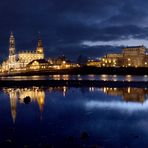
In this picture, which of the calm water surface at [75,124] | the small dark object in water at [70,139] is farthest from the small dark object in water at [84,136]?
the small dark object in water at [70,139]

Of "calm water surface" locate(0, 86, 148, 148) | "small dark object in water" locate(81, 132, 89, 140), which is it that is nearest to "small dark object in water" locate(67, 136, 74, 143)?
"calm water surface" locate(0, 86, 148, 148)

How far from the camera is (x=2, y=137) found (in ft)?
69.3

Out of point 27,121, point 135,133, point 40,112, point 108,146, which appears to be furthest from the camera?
point 40,112

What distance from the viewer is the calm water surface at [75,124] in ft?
65.6

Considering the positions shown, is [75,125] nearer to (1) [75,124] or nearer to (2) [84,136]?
(1) [75,124]

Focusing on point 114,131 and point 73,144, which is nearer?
point 73,144

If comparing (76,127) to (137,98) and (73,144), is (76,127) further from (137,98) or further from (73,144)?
(137,98)

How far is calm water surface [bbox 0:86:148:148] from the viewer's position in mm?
19984

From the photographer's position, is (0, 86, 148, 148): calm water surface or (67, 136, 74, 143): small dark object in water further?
(67, 136, 74, 143): small dark object in water

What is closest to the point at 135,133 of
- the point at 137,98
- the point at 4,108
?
the point at 4,108

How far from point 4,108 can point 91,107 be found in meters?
8.64

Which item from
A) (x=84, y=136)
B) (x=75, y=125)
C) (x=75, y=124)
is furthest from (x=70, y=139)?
(x=75, y=124)

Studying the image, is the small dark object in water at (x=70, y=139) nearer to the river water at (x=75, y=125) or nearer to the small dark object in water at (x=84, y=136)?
the river water at (x=75, y=125)

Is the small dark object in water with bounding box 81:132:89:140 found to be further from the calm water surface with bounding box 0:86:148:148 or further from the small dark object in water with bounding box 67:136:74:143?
the small dark object in water with bounding box 67:136:74:143
